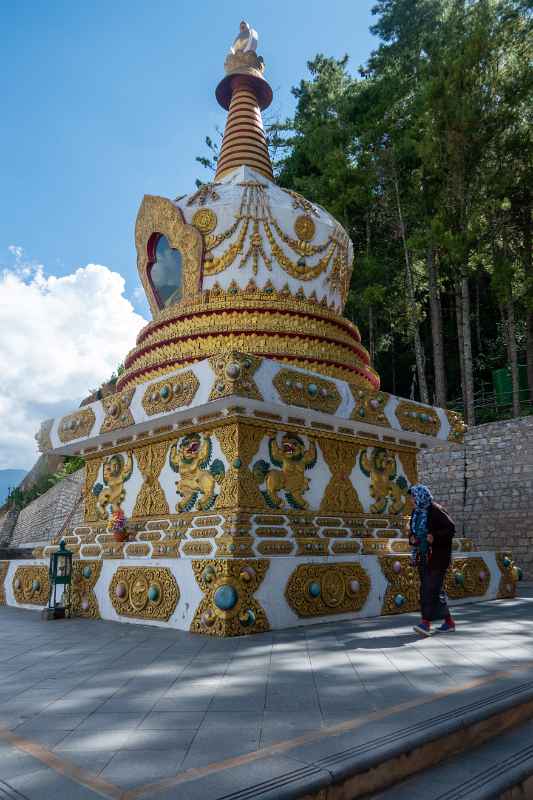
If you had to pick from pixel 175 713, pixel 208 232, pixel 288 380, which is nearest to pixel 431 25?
pixel 208 232

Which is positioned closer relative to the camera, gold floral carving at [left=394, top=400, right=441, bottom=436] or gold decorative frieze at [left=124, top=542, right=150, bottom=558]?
gold decorative frieze at [left=124, top=542, right=150, bottom=558]

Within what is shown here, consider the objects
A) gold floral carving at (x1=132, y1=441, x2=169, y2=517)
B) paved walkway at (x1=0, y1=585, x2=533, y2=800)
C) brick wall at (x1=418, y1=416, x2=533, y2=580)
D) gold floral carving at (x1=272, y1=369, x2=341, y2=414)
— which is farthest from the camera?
brick wall at (x1=418, y1=416, x2=533, y2=580)

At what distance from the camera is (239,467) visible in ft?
21.1

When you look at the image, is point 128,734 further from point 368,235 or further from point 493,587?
point 368,235

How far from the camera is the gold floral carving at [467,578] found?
7.83 meters

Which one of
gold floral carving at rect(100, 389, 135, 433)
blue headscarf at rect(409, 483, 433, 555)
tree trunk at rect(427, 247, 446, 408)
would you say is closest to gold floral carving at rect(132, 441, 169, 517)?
gold floral carving at rect(100, 389, 135, 433)

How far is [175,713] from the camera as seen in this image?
3014mm

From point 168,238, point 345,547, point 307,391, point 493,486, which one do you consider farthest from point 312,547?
point 493,486

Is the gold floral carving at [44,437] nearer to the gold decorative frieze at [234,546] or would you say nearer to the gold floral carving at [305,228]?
the gold decorative frieze at [234,546]

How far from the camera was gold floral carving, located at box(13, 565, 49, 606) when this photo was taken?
803 centimetres

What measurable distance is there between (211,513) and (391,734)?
4091 mm

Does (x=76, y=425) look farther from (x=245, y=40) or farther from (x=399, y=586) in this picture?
(x=245, y=40)

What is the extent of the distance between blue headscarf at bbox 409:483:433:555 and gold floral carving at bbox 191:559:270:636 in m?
1.55

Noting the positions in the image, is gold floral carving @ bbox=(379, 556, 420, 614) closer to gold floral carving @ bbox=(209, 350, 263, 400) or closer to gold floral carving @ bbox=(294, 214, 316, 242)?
gold floral carving @ bbox=(209, 350, 263, 400)
